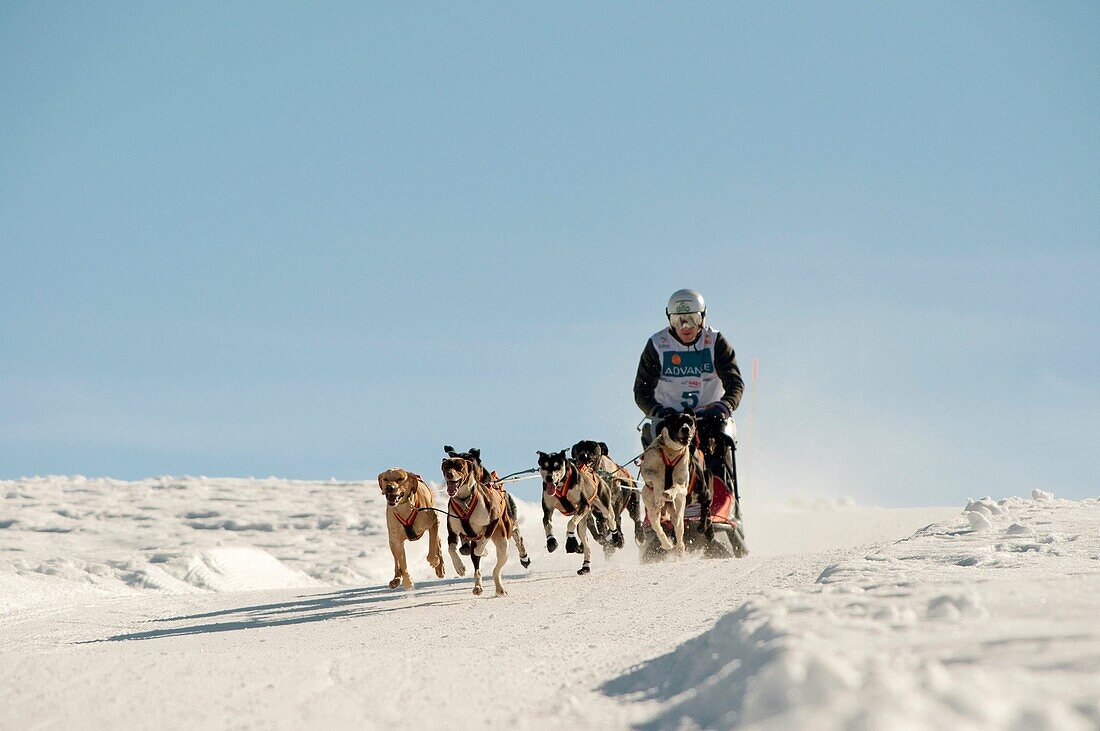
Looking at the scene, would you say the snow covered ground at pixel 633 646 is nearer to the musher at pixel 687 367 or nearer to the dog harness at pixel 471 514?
the dog harness at pixel 471 514

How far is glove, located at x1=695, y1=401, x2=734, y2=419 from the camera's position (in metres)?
13.3

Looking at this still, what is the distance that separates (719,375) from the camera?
45.1ft

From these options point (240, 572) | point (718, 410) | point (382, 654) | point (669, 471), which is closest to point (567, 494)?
point (669, 471)

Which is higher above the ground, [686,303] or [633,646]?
[686,303]

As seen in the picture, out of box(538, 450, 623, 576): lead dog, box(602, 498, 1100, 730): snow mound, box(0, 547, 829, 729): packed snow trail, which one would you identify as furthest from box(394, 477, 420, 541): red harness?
box(602, 498, 1100, 730): snow mound

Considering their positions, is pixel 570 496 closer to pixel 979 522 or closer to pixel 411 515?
pixel 411 515

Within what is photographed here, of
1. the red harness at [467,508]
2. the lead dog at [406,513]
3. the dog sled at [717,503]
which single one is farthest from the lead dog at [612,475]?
the red harness at [467,508]

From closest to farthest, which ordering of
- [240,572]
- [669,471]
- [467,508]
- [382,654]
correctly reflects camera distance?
[382,654], [467,508], [669,471], [240,572]

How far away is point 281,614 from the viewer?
11328 mm

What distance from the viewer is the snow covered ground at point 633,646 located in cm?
408

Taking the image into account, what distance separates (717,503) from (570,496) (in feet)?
5.74

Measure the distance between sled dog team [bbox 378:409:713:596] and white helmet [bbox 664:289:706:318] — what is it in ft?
4.88

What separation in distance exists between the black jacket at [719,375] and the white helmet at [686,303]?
0.40 metres

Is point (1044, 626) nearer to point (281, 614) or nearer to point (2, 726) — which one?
point (2, 726)
